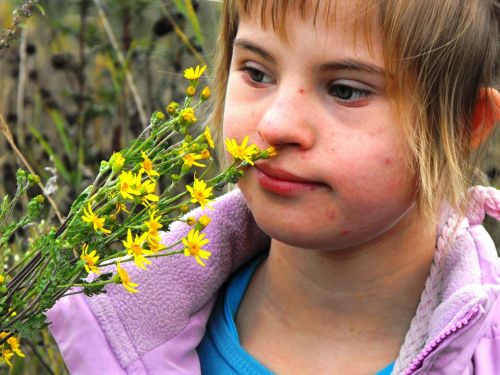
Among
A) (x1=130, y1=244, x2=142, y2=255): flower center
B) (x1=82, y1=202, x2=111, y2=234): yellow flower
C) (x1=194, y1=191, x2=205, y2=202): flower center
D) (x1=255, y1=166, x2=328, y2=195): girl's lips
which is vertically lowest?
(x1=255, y1=166, x2=328, y2=195): girl's lips

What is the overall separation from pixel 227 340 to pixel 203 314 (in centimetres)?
9

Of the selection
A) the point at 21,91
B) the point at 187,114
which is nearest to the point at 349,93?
the point at 187,114

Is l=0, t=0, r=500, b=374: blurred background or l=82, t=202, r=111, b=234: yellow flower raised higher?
l=82, t=202, r=111, b=234: yellow flower

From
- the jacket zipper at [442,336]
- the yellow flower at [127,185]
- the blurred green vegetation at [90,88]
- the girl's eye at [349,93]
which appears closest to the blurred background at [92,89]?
the blurred green vegetation at [90,88]

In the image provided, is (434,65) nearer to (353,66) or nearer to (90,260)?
(353,66)

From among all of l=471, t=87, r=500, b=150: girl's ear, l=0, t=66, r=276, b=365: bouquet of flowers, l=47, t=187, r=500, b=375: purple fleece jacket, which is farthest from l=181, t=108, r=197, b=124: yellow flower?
l=471, t=87, r=500, b=150: girl's ear

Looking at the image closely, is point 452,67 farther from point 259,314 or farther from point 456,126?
point 259,314

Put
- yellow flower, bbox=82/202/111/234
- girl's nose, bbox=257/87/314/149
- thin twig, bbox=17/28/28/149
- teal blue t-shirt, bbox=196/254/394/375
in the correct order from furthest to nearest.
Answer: thin twig, bbox=17/28/28/149 → teal blue t-shirt, bbox=196/254/394/375 → girl's nose, bbox=257/87/314/149 → yellow flower, bbox=82/202/111/234

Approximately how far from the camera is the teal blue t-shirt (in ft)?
5.16

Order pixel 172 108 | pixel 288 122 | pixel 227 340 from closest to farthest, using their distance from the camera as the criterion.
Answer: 1. pixel 172 108
2. pixel 288 122
3. pixel 227 340

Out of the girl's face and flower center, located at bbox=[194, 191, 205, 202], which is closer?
flower center, located at bbox=[194, 191, 205, 202]

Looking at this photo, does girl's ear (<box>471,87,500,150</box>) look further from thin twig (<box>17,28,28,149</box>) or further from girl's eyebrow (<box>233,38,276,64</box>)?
thin twig (<box>17,28,28,149</box>)

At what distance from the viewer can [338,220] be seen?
1.30 meters

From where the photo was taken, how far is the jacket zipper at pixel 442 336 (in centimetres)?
133
